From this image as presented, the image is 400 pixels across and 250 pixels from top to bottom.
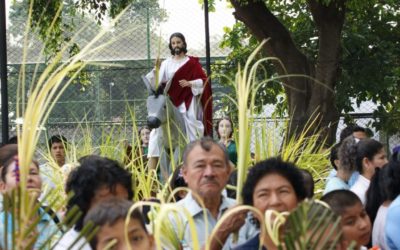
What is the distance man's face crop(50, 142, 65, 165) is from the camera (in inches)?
406

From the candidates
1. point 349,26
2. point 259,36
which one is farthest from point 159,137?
point 349,26

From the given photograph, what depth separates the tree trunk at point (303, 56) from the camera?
14.7 metres

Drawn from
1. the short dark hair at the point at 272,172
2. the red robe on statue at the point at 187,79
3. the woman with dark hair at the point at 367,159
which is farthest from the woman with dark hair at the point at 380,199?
the red robe on statue at the point at 187,79

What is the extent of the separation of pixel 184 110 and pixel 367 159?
4283 millimetres

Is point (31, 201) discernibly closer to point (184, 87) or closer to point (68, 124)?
point (184, 87)

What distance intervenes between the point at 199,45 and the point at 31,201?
11.7 m

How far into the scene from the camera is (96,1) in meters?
15.3

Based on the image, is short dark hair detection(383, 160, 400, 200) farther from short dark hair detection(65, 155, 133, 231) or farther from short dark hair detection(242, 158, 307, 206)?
short dark hair detection(65, 155, 133, 231)

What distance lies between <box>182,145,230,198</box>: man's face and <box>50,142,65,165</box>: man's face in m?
4.66

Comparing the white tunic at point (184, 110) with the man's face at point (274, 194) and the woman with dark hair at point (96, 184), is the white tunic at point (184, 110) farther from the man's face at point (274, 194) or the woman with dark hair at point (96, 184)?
the man's face at point (274, 194)

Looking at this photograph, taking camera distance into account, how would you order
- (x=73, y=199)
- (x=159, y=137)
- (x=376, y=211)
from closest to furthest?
(x=73, y=199)
(x=376, y=211)
(x=159, y=137)

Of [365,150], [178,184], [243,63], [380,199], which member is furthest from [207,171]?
[243,63]

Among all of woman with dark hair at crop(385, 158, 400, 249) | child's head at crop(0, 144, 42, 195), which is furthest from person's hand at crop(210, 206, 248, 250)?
woman with dark hair at crop(385, 158, 400, 249)

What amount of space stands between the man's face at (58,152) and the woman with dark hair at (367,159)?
3132 millimetres
